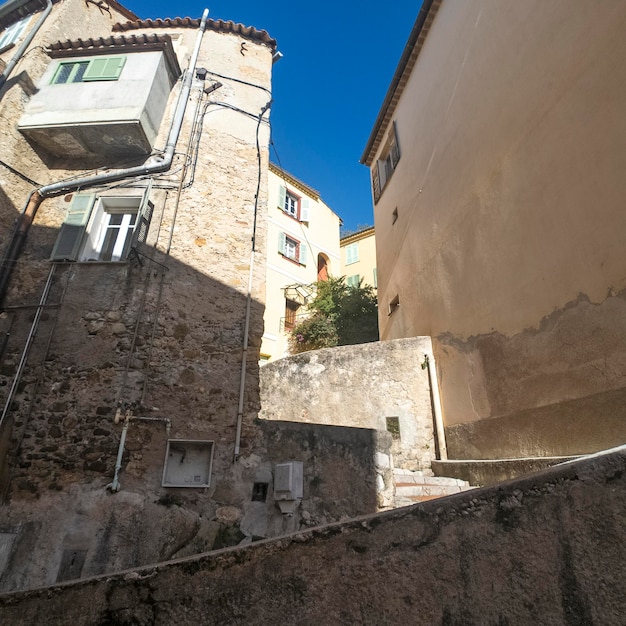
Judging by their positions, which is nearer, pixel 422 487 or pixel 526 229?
pixel 526 229

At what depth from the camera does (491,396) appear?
233 inches

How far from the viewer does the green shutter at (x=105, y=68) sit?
23.9 ft

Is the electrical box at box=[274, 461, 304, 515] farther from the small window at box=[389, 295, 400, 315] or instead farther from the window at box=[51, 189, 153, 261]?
the small window at box=[389, 295, 400, 315]

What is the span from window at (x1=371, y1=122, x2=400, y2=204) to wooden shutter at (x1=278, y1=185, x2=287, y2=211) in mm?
4928

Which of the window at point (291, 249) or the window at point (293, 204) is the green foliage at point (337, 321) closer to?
the window at point (291, 249)

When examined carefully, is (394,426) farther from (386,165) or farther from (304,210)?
(304,210)

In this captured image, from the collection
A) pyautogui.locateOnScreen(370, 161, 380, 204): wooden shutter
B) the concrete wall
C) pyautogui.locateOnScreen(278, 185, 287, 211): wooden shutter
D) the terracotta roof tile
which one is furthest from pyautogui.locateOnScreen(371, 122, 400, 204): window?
pyautogui.locateOnScreen(278, 185, 287, 211): wooden shutter

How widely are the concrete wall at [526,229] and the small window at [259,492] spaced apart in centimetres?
325

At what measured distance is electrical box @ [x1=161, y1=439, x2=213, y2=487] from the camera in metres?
4.51

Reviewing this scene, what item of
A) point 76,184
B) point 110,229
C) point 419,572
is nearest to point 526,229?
point 419,572

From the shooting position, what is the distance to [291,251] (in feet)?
56.3

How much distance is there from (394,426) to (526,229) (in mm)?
3851

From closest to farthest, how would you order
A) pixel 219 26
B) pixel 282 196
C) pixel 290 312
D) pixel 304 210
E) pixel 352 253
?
pixel 219 26 < pixel 290 312 < pixel 282 196 < pixel 304 210 < pixel 352 253

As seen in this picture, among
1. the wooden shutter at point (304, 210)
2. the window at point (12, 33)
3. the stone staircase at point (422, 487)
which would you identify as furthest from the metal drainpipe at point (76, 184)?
the wooden shutter at point (304, 210)
